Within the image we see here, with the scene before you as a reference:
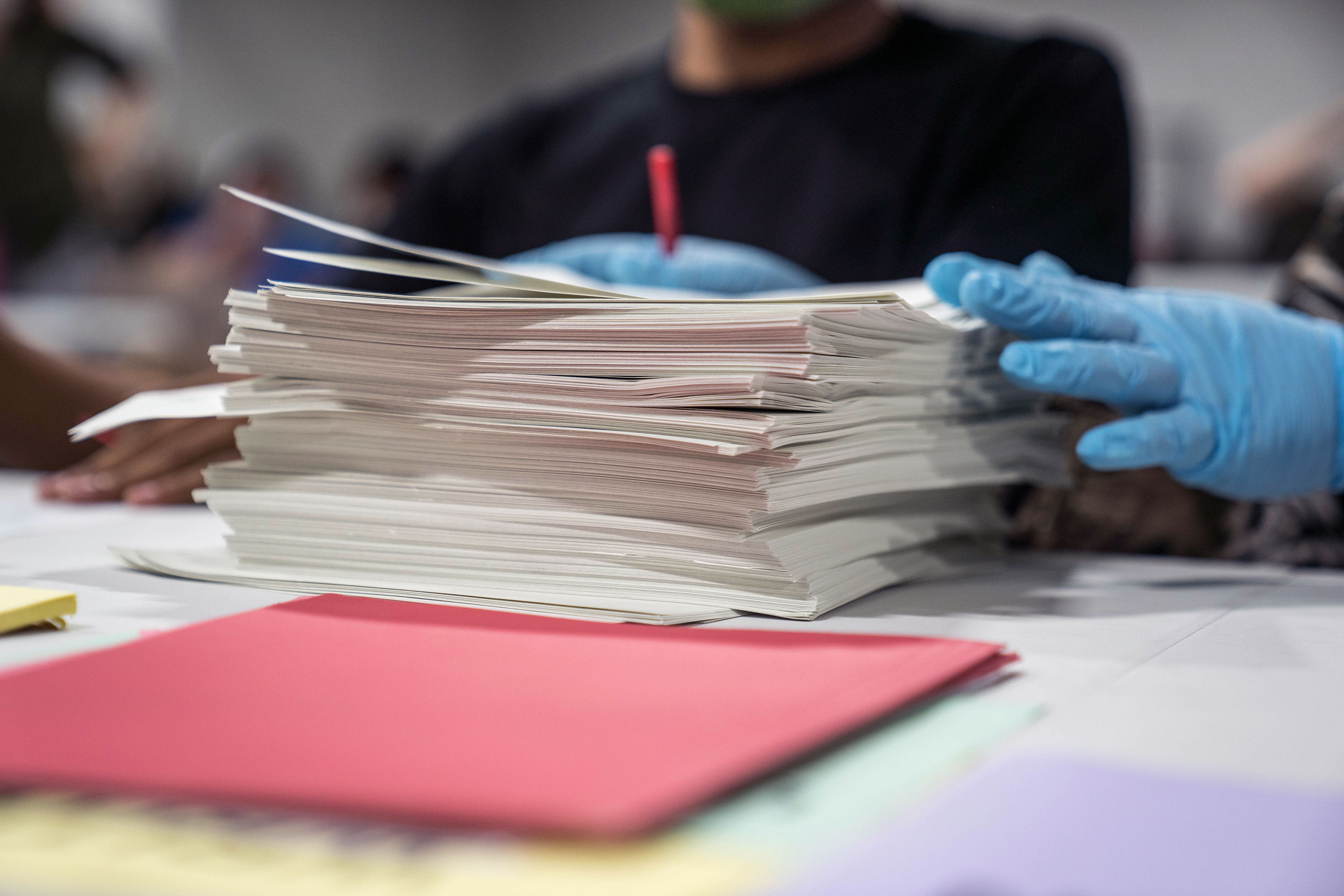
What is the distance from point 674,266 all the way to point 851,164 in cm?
41

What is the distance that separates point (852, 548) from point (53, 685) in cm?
36

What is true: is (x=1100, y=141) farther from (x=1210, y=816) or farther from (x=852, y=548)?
(x=1210, y=816)

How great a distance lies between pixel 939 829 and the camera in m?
0.30

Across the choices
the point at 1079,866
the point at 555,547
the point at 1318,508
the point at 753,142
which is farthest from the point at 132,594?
the point at 753,142

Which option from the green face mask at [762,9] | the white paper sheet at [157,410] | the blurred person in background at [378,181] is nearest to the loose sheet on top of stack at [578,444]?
the white paper sheet at [157,410]

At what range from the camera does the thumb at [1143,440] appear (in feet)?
2.16

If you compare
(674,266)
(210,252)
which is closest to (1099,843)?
(674,266)

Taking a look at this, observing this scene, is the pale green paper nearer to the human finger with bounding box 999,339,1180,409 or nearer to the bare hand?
the human finger with bounding box 999,339,1180,409

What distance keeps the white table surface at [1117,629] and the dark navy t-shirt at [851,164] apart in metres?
0.47

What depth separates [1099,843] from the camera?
292 millimetres

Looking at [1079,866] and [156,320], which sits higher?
[156,320]

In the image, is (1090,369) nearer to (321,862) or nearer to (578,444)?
(578,444)

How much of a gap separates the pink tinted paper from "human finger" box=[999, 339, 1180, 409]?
33cm

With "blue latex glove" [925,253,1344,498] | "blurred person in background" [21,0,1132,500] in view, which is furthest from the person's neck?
"blue latex glove" [925,253,1344,498]
